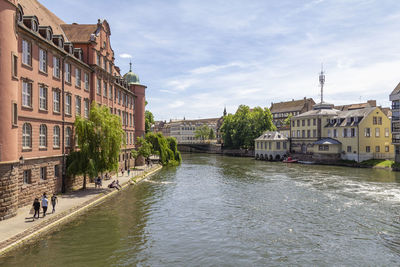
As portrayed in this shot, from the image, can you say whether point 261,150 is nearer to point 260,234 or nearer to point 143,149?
point 143,149

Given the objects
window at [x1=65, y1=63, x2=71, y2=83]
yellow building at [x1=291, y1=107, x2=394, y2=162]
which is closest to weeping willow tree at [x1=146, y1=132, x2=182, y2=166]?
window at [x1=65, y1=63, x2=71, y2=83]

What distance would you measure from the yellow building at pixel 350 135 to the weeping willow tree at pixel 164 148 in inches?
1359

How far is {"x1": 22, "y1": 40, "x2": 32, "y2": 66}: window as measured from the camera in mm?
24406

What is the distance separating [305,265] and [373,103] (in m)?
125

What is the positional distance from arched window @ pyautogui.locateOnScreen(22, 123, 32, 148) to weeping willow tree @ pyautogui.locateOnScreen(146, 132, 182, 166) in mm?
38427

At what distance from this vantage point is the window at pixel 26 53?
2441 cm

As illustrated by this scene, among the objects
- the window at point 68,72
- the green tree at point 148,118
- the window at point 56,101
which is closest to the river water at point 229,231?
the window at point 56,101

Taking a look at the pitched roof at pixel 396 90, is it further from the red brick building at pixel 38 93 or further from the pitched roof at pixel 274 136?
the red brick building at pixel 38 93

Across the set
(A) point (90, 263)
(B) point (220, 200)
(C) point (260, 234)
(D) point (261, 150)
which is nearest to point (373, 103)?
(D) point (261, 150)

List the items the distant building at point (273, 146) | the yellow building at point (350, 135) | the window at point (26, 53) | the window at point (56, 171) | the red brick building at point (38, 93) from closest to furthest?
A: the red brick building at point (38, 93)
the window at point (26, 53)
the window at point (56, 171)
the yellow building at point (350, 135)
the distant building at point (273, 146)

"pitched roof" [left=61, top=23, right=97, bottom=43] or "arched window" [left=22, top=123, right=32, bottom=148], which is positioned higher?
"pitched roof" [left=61, top=23, right=97, bottom=43]

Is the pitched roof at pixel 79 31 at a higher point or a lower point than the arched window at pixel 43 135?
higher

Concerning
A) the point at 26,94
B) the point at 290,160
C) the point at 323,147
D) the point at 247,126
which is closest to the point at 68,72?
the point at 26,94

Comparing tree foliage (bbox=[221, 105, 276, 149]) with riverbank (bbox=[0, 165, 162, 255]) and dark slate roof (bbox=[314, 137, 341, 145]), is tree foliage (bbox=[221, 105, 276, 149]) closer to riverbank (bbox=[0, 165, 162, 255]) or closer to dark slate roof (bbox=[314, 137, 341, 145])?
dark slate roof (bbox=[314, 137, 341, 145])
